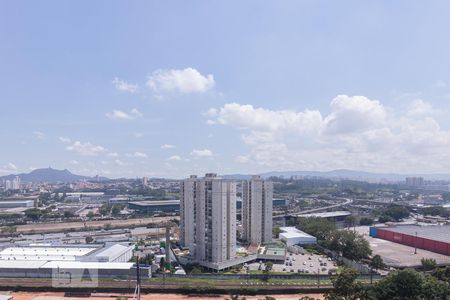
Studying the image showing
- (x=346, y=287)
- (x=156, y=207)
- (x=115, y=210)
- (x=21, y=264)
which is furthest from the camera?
(x=156, y=207)

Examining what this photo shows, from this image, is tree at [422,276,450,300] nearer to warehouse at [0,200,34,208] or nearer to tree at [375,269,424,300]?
tree at [375,269,424,300]

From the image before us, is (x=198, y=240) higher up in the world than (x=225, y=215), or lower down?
lower down

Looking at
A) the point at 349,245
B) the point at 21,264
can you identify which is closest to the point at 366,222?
the point at 349,245

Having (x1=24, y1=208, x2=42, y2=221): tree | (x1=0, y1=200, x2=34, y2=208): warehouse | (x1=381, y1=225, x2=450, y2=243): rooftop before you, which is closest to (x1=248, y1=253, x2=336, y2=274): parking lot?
(x1=381, y1=225, x2=450, y2=243): rooftop

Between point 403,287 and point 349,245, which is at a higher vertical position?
point 403,287

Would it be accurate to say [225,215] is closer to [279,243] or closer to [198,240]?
[198,240]

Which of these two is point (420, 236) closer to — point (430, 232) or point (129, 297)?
point (430, 232)

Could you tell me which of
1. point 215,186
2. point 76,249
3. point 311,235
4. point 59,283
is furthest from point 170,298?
point 311,235
